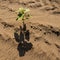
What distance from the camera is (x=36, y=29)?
4.37 metres

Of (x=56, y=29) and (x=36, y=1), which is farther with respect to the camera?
(x=36, y=1)

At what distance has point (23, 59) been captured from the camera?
3.86 meters

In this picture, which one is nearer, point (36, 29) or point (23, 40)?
point (23, 40)

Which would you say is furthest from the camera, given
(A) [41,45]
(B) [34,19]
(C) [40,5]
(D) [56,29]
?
(C) [40,5]

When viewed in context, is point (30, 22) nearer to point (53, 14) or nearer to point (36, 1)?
point (53, 14)

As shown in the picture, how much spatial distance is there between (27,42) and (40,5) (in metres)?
1.51

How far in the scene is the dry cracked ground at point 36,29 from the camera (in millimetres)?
3926

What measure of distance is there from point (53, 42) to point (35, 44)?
0.40 meters

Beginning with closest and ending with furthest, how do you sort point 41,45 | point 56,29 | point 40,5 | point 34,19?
point 41,45, point 56,29, point 34,19, point 40,5

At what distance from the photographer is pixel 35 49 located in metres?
3.98

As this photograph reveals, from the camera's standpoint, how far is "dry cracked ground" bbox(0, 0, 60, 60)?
155 inches

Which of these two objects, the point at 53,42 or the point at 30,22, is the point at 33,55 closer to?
the point at 53,42

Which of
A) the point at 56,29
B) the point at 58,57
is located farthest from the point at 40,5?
the point at 58,57

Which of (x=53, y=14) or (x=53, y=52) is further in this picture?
(x=53, y=14)
